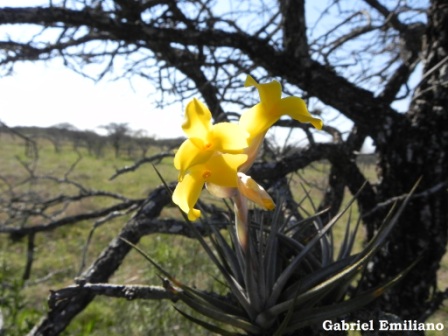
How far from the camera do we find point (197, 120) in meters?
0.61

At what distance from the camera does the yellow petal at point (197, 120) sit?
1.99 feet

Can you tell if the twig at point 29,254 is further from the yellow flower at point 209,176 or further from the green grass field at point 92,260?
the yellow flower at point 209,176

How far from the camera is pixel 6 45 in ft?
7.45

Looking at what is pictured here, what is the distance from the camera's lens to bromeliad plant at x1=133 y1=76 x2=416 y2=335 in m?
0.61

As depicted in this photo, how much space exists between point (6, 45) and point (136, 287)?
6.41 ft

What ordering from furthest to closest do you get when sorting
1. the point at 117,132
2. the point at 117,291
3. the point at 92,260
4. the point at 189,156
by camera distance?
1. the point at 117,132
2. the point at 92,260
3. the point at 117,291
4. the point at 189,156

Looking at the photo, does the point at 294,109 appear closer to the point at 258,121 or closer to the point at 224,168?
the point at 258,121

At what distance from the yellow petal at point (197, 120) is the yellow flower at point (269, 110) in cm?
10

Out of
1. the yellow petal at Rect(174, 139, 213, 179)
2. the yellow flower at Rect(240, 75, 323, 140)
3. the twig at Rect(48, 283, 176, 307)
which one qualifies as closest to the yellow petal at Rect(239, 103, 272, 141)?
the yellow flower at Rect(240, 75, 323, 140)

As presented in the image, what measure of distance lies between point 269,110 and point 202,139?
15cm

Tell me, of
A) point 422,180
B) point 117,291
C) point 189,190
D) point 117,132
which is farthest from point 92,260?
point 117,132


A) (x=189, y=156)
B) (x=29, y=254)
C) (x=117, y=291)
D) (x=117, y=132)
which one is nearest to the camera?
(x=189, y=156)

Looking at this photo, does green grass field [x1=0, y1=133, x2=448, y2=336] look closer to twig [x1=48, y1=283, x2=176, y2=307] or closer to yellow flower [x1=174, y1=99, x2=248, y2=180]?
twig [x1=48, y1=283, x2=176, y2=307]

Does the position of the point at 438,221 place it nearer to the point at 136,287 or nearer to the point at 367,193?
the point at 367,193
